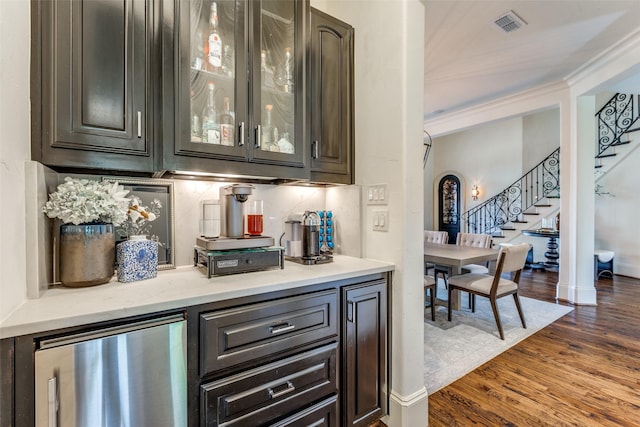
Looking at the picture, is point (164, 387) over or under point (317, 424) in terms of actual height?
over

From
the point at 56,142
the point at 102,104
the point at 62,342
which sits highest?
the point at 102,104

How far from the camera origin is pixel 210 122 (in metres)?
1.52

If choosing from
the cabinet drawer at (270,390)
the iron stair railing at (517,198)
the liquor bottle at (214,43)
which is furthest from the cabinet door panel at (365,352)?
the iron stair railing at (517,198)

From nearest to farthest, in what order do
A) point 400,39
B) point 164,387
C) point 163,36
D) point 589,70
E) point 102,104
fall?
point 164,387 < point 102,104 < point 163,36 < point 400,39 < point 589,70

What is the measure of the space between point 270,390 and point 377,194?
1234mm

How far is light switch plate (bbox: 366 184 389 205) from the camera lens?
72.6 inches

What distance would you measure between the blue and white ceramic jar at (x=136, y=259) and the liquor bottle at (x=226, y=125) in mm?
640

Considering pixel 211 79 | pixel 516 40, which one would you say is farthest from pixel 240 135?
pixel 516 40

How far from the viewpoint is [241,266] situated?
60.6 inches

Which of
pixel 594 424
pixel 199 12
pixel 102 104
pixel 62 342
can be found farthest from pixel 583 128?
pixel 62 342

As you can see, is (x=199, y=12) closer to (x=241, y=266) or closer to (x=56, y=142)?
(x=56, y=142)

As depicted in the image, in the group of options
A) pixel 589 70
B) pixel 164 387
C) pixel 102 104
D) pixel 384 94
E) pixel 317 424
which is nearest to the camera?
pixel 164 387

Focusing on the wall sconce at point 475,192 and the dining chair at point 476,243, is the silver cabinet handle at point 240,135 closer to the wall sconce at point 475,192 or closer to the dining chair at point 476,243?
the dining chair at point 476,243

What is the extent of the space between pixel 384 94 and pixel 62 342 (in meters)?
1.91
